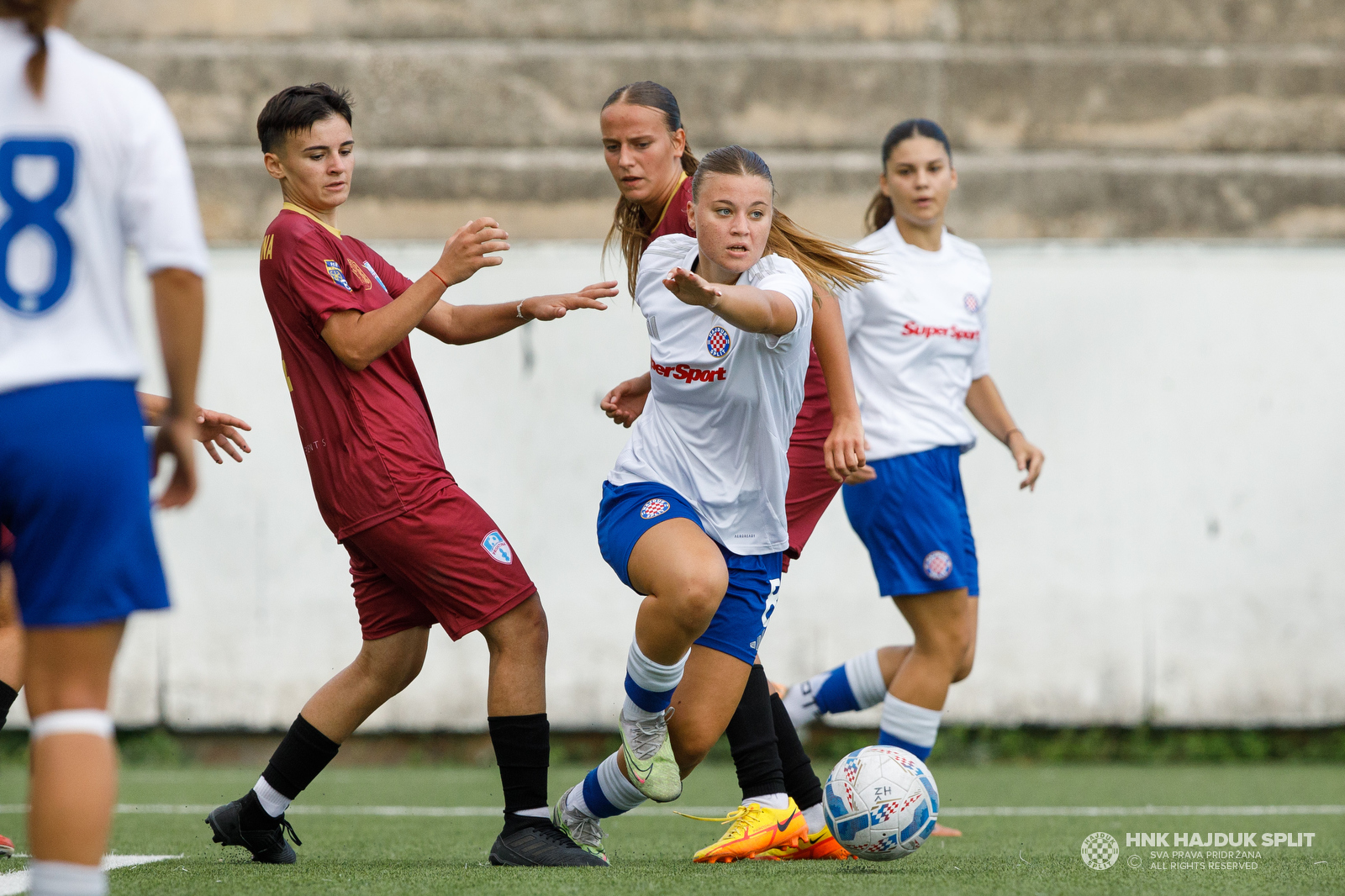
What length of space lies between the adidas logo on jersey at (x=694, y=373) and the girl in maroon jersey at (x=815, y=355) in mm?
296

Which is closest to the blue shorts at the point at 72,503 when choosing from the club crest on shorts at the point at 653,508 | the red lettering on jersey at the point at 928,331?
the club crest on shorts at the point at 653,508

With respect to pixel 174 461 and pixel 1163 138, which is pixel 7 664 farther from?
pixel 1163 138

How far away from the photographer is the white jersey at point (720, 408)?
340 cm

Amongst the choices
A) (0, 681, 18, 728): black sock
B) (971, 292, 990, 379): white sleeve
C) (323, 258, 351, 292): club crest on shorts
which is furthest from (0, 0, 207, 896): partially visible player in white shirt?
(971, 292, 990, 379): white sleeve

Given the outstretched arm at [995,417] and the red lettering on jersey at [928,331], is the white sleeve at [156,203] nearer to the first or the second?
the red lettering on jersey at [928,331]

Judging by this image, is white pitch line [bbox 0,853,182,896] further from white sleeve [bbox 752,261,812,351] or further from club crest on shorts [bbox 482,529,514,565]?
white sleeve [bbox 752,261,812,351]

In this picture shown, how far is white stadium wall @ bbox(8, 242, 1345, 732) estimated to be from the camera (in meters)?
7.00

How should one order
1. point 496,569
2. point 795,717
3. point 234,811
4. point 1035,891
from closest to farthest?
point 1035,891, point 496,569, point 234,811, point 795,717

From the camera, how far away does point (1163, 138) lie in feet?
24.7

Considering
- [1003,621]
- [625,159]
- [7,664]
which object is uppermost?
[625,159]

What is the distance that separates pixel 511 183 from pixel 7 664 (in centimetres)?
437

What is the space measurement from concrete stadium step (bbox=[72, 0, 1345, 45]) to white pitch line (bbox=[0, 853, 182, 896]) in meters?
4.92

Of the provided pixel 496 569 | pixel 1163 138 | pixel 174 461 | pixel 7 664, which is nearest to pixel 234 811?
pixel 7 664

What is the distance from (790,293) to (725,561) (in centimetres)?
67
